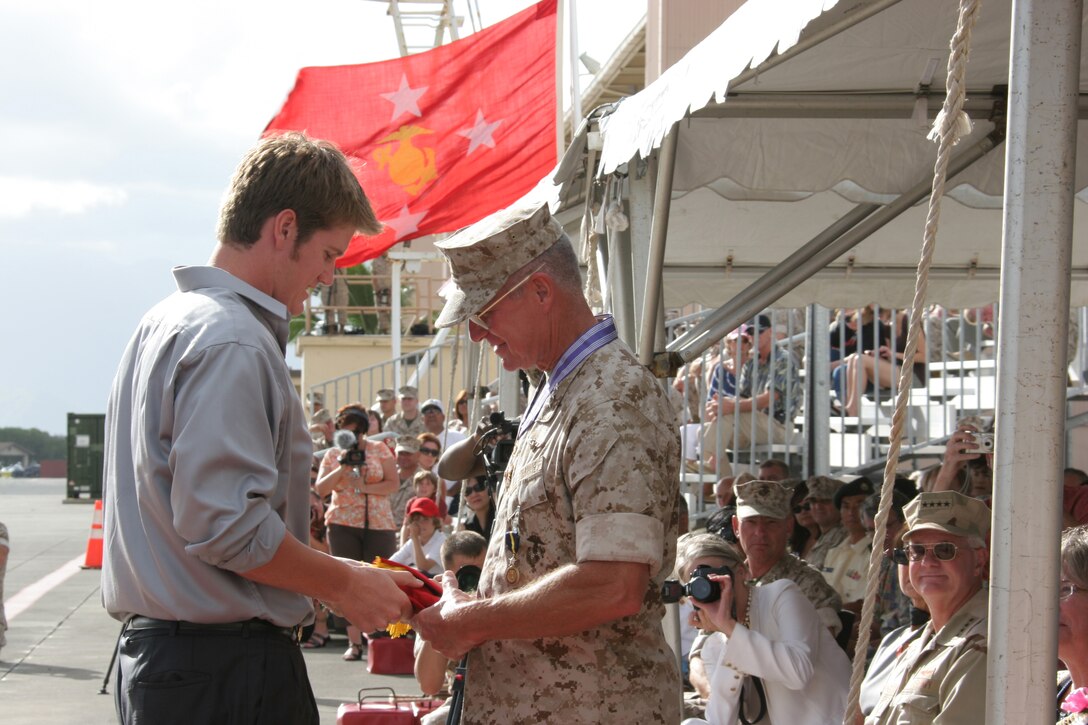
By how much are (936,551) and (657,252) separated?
131 cm

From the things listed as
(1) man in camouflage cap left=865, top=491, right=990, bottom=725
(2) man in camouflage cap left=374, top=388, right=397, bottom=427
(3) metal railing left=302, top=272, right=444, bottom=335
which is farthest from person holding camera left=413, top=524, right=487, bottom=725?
(3) metal railing left=302, top=272, right=444, bottom=335

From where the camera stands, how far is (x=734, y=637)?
4477 mm

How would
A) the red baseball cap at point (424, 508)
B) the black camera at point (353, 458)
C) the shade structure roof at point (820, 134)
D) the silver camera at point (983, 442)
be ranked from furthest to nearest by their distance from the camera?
1. the black camera at point (353, 458)
2. the red baseball cap at point (424, 508)
3. the silver camera at point (983, 442)
4. the shade structure roof at point (820, 134)

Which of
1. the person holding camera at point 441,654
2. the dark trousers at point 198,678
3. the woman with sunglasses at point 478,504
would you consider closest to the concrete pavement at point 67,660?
the woman with sunglasses at point 478,504

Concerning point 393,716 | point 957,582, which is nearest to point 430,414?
point 393,716

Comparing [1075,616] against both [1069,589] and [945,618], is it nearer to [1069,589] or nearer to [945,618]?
[1069,589]

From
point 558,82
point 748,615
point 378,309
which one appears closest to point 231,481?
point 748,615

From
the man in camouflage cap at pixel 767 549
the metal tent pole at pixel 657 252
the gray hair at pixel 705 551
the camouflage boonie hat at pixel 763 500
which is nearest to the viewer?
the metal tent pole at pixel 657 252

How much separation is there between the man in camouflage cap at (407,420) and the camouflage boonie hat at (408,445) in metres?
0.78

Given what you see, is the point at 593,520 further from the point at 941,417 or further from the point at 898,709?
the point at 941,417

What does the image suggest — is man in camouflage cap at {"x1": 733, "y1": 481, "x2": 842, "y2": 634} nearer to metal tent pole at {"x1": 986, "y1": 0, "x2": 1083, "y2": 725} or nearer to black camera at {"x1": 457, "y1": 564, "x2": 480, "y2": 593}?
black camera at {"x1": 457, "y1": 564, "x2": 480, "y2": 593}

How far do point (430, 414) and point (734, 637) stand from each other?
9040 millimetres

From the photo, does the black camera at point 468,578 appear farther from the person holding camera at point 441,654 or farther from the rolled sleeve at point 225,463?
the rolled sleeve at point 225,463

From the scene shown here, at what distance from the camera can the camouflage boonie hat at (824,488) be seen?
743cm
